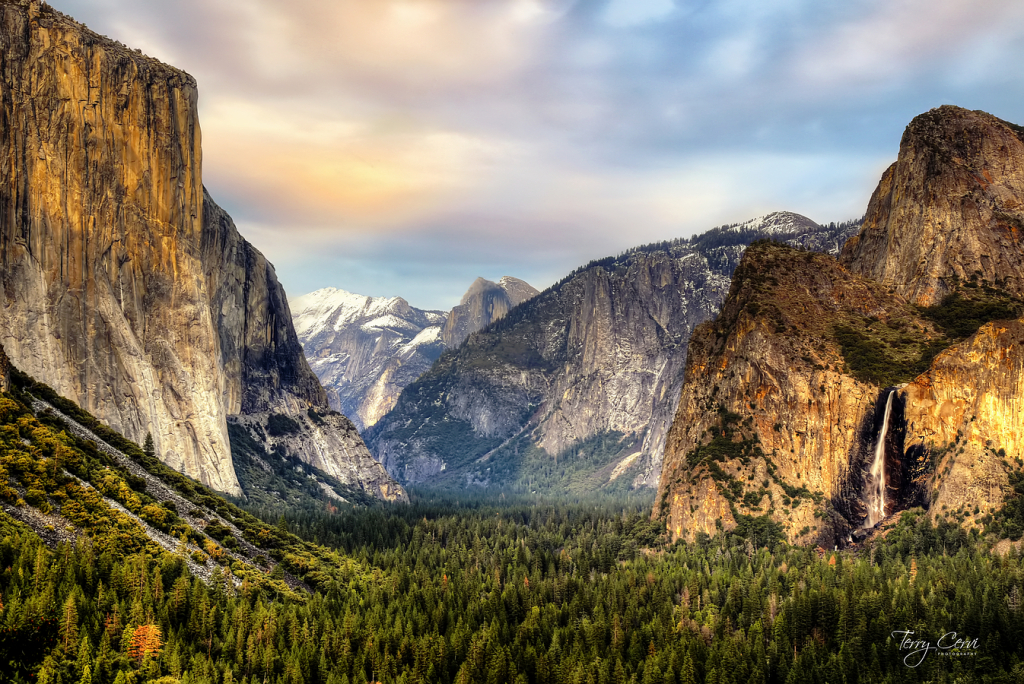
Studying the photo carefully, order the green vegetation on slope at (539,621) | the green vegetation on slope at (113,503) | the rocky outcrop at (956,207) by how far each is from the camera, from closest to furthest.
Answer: the green vegetation on slope at (539,621) → the green vegetation on slope at (113,503) → the rocky outcrop at (956,207)

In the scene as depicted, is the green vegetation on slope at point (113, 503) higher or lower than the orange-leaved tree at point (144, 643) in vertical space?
higher

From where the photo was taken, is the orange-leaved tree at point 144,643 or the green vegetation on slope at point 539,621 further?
the green vegetation on slope at point 539,621

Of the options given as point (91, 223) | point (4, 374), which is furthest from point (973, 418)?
point (91, 223)

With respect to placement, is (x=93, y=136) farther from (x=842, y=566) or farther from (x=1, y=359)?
(x=842, y=566)

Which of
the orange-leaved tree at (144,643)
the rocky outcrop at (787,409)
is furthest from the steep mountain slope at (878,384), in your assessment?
the orange-leaved tree at (144,643)

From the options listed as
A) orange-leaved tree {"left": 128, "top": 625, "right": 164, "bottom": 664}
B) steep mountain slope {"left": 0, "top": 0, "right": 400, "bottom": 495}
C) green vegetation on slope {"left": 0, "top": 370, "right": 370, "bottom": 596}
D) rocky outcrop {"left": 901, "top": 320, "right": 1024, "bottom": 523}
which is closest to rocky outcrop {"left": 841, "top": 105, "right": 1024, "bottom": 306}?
rocky outcrop {"left": 901, "top": 320, "right": 1024, "bottom": 523}

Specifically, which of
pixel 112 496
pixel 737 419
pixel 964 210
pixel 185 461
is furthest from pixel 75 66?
pixel 964 210

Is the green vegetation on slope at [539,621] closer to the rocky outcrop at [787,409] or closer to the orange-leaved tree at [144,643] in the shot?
the orange-leaved tree at [144,643]
